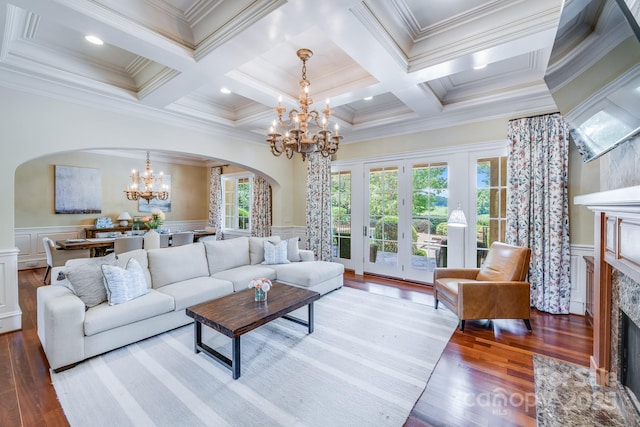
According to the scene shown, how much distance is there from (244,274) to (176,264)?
34.9 inches

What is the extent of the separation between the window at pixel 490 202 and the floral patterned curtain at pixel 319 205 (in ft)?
9.00

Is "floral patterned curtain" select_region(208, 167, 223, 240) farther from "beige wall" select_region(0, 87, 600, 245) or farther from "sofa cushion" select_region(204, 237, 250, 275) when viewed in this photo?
"sofa cushion" select_region(204, 237, 250, 275)

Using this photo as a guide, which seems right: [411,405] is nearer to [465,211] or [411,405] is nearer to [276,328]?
[276,328]

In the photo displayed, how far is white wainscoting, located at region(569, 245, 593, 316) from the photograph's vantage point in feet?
11.6

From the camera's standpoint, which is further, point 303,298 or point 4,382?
point 303,298

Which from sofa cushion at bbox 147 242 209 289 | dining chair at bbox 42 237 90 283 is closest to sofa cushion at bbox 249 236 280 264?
sofa cushion at bbox 147 242 209 289

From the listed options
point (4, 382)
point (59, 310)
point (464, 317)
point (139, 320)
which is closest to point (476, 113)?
point (464, 317)

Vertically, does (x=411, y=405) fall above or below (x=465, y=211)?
below

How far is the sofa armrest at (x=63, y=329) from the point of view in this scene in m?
2.29

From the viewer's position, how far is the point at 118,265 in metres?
3.08

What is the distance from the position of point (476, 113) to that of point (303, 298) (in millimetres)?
3770

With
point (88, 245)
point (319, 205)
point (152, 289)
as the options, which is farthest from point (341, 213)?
point (88, 245)

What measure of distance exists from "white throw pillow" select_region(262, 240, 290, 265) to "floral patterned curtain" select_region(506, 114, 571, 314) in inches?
132

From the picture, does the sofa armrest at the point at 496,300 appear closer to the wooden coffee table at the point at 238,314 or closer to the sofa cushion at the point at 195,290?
the wooden coffee table at the point at 238,314
